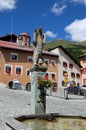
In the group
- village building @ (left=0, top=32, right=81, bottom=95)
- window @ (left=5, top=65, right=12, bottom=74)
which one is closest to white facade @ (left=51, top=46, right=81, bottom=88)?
village building @ (left=0, top=32, right=81, bottom=95)

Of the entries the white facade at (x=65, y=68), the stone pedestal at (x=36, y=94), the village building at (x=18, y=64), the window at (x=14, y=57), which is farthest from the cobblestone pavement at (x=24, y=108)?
the white facade at (x=65, y=68)

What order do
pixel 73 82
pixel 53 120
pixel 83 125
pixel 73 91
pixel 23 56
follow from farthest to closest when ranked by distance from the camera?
1. pixel 73 82
2. pixel 23 56
3. pixel 73 91
4. pixel 53 120
5. pixel 83 125

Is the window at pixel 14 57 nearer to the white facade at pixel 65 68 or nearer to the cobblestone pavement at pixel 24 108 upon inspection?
the white facade at pixel 65 68

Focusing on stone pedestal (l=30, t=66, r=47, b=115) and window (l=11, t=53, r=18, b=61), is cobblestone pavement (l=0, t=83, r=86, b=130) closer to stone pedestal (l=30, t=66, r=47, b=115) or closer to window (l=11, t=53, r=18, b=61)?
stone pedestal (l=30, t=66, r=47, b=115)

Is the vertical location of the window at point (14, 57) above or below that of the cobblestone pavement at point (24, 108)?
above

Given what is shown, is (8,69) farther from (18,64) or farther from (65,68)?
(65,68)

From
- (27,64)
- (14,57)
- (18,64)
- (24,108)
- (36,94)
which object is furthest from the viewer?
(27,64)

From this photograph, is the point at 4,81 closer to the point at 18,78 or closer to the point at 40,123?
the point at 18,78

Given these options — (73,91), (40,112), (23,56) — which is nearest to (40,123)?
(40,112)

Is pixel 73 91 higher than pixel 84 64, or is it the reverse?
pixel 84 64

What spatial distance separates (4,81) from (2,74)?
4.56ft

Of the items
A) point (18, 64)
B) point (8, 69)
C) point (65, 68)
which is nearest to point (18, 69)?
point (18, 64)

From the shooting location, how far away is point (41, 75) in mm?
12586

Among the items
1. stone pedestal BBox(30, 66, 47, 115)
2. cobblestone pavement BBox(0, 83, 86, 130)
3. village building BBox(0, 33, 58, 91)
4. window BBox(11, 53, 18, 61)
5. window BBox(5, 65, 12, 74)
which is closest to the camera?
stone pedestal BBox(30, 66, 47, 115)
